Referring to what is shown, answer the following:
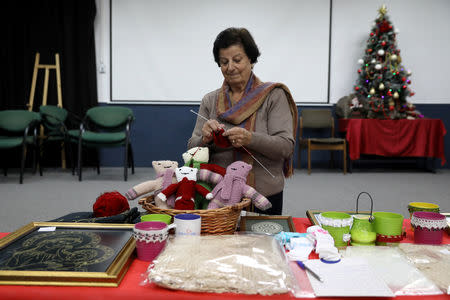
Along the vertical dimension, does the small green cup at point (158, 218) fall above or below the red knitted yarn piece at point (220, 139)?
below

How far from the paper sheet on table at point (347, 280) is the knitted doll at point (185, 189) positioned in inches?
14.9

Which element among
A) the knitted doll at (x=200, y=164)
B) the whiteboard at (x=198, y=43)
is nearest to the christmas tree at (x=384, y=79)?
the whiteboard at (x=198, y=43)

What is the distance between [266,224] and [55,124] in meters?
4.52

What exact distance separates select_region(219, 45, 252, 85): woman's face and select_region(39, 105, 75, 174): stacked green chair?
12.6ft

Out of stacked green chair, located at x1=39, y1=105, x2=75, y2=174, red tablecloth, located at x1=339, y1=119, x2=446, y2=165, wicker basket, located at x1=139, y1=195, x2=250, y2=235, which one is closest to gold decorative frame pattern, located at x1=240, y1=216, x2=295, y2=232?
wicker basket, located at x1=139, y1=195, x2=250, y2=235

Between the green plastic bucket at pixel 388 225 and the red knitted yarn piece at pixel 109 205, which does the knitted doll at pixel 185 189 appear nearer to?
the red knitted yarn piece at pixel 109 205

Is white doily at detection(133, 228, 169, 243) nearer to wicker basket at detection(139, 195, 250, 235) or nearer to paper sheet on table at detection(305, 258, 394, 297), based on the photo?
wicker basket at detection(139, 195, 250, 235)

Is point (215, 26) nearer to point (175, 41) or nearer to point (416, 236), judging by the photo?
point (175, 41)

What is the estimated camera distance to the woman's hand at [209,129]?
4.62 ft

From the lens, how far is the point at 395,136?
4.98 metres

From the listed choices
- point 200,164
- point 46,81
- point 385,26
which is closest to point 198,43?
point 46,81

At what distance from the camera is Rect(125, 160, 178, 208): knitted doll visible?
42.5 inches

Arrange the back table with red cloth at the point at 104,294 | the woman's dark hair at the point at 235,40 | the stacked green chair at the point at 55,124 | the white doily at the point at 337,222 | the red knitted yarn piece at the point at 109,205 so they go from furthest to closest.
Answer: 1. the stacked green chair at the point at 55,124
2. the woman's dark hair at the point at 235,40
3. the red knitted yarn piece at the point at 109,205
4. the white doily at the point at 337,222
5. the back table with red cloth at the point at 104,294

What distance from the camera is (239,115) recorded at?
157 centimetres
